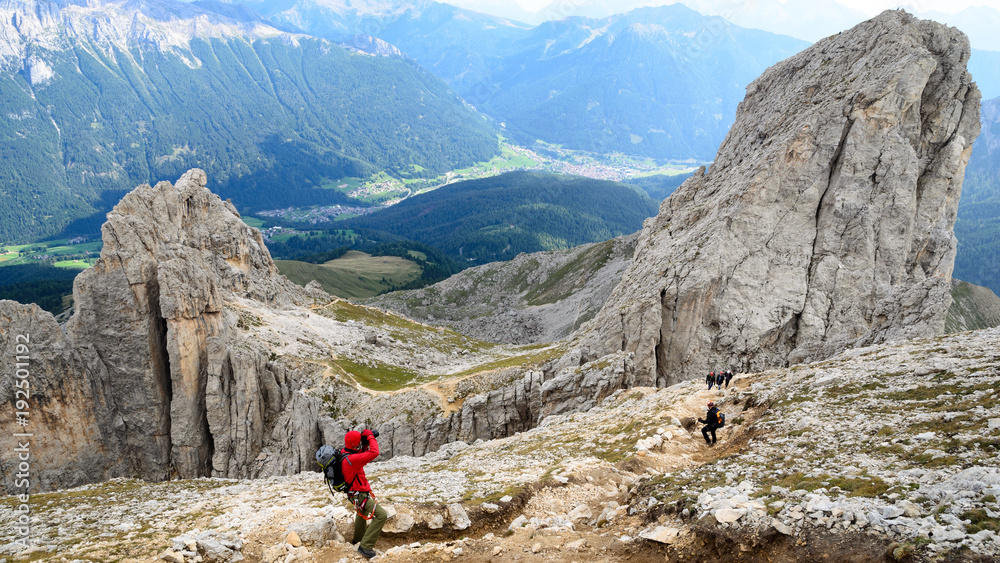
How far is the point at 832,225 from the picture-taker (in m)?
55.8

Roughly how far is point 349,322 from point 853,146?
→ 250 ft

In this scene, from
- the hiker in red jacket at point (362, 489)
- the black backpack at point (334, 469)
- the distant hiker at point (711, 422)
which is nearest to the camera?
the black backpack at point (334, 469)

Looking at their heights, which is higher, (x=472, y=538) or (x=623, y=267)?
(x=623, y=267)

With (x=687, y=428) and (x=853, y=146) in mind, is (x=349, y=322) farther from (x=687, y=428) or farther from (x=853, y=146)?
(x=853, y=146)

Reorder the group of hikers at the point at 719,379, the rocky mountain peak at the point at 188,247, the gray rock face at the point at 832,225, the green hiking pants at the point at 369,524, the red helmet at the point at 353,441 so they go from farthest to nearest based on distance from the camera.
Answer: the rocky mountain peak at the point at 188,247
the gray rock face at the point at 832,225
the group of hikers at the point at 719,379
the green hiking pants at the point at 369,524
the red helmet at the point at 353,441

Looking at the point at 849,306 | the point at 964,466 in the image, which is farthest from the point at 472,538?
the point at 849,306

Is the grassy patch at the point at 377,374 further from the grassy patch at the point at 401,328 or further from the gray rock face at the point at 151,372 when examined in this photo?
the grassy patch at the point at 401,328

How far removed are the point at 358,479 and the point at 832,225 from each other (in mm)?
58823

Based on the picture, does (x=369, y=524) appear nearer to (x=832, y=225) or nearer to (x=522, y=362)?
(x=522, y=362)

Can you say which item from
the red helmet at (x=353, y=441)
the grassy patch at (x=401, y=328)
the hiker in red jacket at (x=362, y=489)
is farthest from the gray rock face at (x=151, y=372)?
the red helmet at (x=353, y=441)

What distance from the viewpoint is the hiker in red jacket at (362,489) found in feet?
56.0

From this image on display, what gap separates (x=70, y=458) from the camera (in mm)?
55000

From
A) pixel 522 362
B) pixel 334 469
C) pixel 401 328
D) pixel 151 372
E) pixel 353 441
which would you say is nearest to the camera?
pixel 334 469

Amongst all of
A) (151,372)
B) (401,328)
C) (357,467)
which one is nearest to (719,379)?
(357,467)
